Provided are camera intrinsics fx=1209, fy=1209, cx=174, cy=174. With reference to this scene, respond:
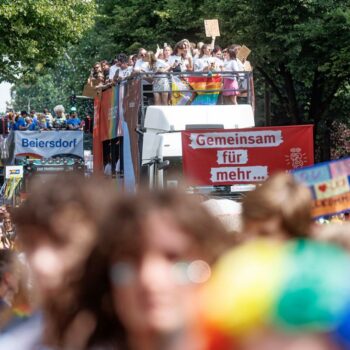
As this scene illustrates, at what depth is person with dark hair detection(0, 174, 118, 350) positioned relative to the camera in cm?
237

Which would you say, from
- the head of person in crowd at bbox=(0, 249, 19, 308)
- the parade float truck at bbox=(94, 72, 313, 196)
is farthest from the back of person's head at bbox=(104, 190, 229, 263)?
the parade float truck at bbox=(94, 72, 313, 196)

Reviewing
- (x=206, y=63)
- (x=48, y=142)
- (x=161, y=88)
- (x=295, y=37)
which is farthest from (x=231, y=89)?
(x=48, y=142)

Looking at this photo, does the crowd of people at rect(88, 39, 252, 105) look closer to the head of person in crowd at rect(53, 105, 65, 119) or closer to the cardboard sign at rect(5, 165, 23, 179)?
the cardboard sign at rect(5, 165, 23, 179)

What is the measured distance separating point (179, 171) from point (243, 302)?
49.1 feet

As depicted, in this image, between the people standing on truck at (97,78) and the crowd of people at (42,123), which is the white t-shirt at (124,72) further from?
the crowd of people at (42,123)

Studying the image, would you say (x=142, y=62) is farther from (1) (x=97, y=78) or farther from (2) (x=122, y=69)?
(1) (x=97, y=78)

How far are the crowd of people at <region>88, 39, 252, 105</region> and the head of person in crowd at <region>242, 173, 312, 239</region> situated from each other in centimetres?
1508

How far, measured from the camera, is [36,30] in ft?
124

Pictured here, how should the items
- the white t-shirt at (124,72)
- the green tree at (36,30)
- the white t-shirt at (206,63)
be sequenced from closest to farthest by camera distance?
the white t-shirt at (206,63)
the white t-shirt at (124,72)
the green tree at (36,30)

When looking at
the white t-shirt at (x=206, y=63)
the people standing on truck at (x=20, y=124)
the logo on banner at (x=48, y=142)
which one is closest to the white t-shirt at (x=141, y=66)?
the white t-shirt at (x=206, y=63)

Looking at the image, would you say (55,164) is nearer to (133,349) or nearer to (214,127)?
(214,127)


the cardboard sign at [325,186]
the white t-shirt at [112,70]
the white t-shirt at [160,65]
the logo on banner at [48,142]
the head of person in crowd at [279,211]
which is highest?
the logo on banner at [48,142]

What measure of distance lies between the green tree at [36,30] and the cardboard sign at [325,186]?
31114mm

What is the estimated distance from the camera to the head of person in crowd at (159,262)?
2.09m
